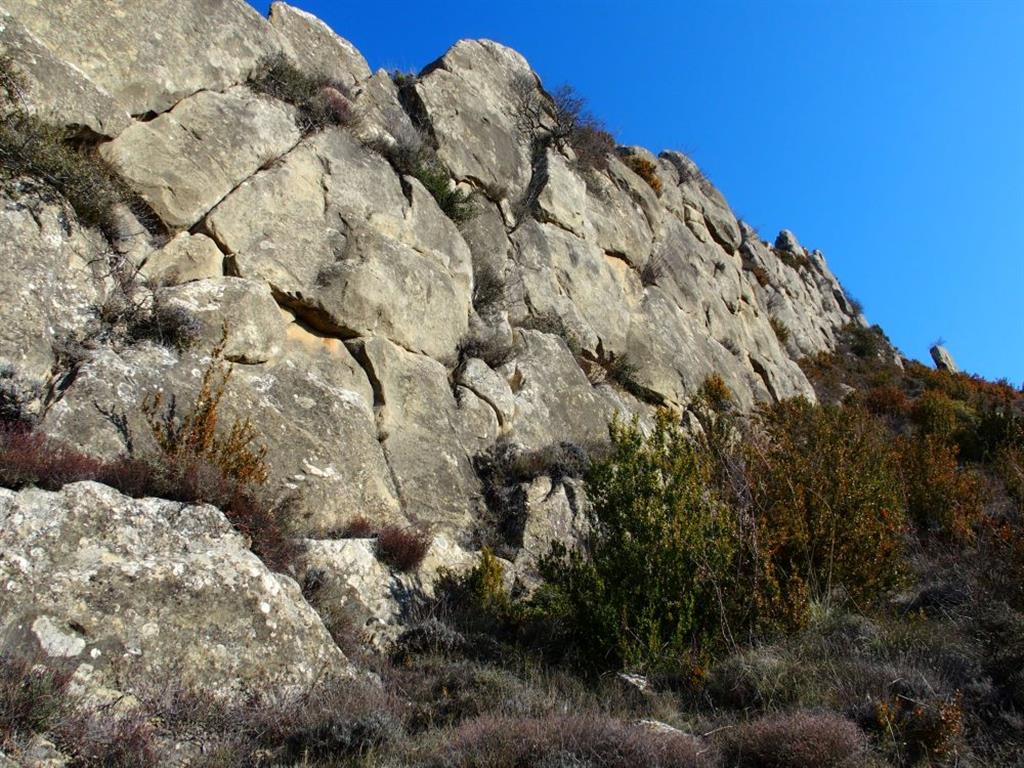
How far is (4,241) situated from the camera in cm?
641

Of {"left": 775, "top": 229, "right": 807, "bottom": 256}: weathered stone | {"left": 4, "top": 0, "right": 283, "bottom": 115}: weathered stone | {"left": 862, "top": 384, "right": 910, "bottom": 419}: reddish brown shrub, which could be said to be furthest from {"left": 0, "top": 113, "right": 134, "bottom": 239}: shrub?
{"left": 775, "top": 229, "right": 807, "bottom": 256}: weathered stone

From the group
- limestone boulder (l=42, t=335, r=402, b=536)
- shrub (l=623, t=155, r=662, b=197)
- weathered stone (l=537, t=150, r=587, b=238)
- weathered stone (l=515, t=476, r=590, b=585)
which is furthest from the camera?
shrub (l=623, t=155, r=662, b=197)

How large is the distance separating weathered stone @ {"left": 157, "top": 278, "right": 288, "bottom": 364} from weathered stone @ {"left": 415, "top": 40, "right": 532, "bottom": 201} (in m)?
6.12

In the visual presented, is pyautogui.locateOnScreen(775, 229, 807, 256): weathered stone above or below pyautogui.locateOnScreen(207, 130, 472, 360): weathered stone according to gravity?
above

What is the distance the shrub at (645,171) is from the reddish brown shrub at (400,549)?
14578mm

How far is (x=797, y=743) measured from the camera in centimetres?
390

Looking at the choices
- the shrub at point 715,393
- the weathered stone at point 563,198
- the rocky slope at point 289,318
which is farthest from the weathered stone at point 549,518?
the weathered stone at point 563,198

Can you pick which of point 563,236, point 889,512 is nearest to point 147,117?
point 563,236

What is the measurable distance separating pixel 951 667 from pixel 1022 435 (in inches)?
382

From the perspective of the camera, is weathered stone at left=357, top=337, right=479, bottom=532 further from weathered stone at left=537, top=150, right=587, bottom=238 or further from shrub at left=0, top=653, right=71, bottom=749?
weathered stone at left=537, top=150, right=587, bottom=238

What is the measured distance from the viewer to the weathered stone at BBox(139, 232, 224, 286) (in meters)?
7.67

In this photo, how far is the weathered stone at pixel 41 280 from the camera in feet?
20.3

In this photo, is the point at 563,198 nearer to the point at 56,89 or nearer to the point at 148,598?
the point at 56,89

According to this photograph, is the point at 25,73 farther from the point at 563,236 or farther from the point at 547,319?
the point at 563,236
